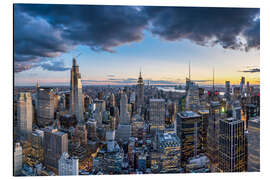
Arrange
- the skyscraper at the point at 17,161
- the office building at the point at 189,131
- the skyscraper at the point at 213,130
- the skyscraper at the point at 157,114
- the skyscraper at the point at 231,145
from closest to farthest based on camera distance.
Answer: the skyscraper at the point at 17,161 < the skyscraper at the point at 231,145 < the skyscraper at the point at 213,130 < the office building at the point at 189,131 < the skyscraper at the point at 157,114

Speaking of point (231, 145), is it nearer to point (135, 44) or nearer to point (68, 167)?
point (135, 44)

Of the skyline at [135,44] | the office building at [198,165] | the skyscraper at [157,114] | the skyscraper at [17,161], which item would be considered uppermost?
the skyline at [135,44]

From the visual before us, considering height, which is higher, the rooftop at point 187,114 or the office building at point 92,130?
the rooftop at point 187,114

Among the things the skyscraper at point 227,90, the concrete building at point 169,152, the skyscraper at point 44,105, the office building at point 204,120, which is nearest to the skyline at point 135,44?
the skyscraper at point 227,90

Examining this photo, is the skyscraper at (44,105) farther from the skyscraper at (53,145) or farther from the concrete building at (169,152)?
the concrete building at (169,152)

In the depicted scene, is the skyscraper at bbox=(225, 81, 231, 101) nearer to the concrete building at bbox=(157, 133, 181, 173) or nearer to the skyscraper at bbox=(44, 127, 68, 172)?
the concrete building at bbox=(157, 133, 181, 173)

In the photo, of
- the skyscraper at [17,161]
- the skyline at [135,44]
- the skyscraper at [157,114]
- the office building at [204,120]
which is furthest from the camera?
the office building at [204,120]
